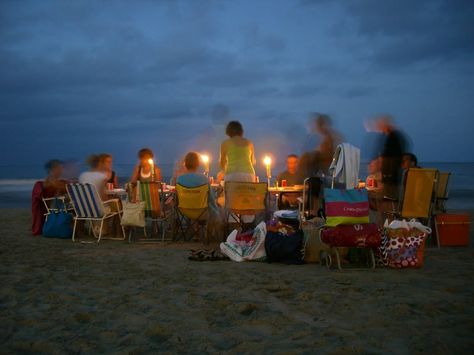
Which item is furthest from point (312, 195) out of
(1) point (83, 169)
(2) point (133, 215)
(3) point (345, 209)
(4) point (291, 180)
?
(1) point (83, 169)

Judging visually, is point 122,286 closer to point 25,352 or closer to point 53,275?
point 53,275

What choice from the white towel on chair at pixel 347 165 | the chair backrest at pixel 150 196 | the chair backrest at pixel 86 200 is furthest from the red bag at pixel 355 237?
the chair backrest at pixel 86 200

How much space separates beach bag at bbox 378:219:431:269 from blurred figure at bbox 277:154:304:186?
2.84 meters

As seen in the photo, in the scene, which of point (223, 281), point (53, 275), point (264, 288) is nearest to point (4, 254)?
point (53, 275)

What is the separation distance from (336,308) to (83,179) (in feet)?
15.3

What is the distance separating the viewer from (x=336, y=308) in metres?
3.36

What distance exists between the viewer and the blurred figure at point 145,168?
7129 millimetres

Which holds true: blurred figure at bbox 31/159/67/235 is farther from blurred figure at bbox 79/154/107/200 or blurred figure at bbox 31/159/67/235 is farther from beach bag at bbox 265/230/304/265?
beach bag at bbox 265/230/304/265

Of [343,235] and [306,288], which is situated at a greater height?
[343,235]

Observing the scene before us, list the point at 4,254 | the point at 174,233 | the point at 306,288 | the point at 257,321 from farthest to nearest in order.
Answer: the point at 174,233 < the point at 4,254 < the point at 306,288 < the point at 257,321

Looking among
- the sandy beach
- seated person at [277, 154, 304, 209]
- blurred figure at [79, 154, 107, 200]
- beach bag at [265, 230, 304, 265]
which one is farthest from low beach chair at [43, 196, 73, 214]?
beach bag at [265, 230, 304, 265]

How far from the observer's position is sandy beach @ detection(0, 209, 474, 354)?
2.74 metres

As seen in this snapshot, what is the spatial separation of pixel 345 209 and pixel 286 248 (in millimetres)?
787

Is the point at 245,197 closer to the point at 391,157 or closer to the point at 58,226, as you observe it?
the point at 391,157
